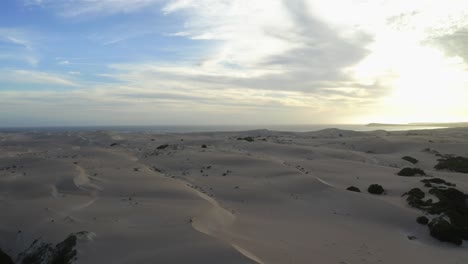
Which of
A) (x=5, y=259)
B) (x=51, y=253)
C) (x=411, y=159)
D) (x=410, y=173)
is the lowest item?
(x=5, y=259)

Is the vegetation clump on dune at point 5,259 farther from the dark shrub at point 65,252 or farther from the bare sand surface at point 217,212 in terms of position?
the dark shrub at point 65,252

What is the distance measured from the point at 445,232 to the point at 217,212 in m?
A: 7.81

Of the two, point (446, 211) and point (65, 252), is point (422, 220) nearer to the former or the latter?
point (446, 211)

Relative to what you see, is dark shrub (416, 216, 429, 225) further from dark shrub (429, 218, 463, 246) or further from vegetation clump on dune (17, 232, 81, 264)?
vegetation clump on dune (17, 232, 81, 264)

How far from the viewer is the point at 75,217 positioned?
13.1 metres

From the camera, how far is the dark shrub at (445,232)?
43.1 ft

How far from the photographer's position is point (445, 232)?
13.4 metres

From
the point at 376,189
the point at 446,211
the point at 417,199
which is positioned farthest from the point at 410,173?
the point at 446,211

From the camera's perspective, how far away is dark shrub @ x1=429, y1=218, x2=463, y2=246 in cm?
1313

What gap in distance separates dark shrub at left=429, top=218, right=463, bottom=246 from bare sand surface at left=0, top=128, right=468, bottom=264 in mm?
238

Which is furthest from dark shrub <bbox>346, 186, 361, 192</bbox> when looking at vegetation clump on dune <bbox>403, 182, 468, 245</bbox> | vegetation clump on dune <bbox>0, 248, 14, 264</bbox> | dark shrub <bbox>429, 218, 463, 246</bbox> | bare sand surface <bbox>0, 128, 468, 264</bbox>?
vegetation clump on dune <bbox>0, 248, 14, 264</bbox>

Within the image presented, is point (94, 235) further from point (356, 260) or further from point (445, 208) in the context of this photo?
point (445, 208)

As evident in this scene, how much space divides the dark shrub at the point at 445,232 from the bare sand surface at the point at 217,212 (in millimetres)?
238

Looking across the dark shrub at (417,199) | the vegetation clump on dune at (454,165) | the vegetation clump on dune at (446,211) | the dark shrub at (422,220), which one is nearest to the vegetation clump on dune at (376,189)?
the dark shrub at (417,199)
